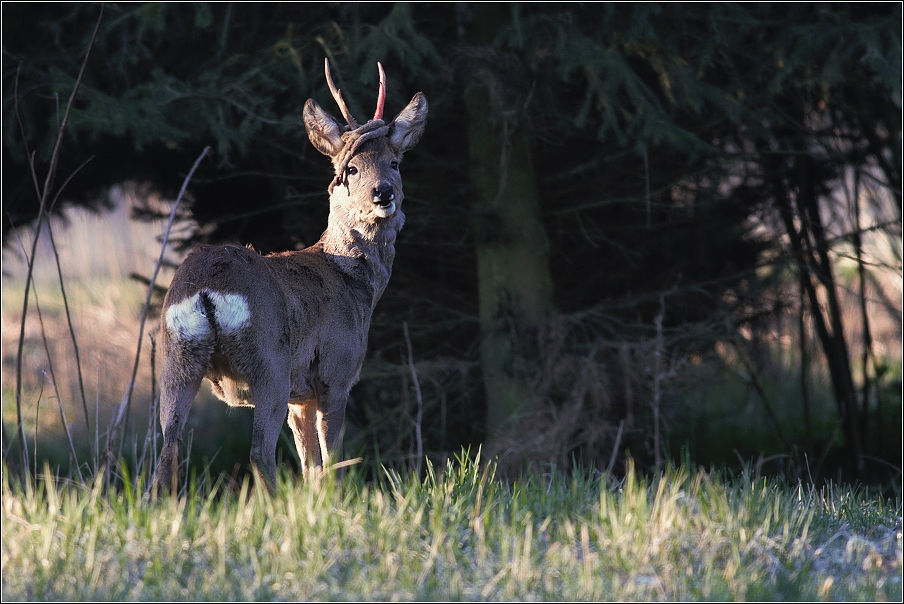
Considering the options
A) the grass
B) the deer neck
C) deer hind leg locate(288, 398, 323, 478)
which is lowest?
the grass

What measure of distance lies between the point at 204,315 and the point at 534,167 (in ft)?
18.0

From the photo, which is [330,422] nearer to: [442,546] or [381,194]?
[381,194]

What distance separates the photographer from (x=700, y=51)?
318 inches

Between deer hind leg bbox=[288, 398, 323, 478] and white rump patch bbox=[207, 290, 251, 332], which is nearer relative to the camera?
white rump patch bbox=[207, 290, 251, 332]

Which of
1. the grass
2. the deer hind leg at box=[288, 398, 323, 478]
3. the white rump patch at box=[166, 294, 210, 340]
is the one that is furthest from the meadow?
the deer hind leg at box=[288, 398, 323, 478]

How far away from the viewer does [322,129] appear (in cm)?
552

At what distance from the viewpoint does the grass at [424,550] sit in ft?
11.3

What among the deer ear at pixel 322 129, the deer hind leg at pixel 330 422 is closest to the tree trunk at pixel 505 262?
the deer ear at pixel 322 129

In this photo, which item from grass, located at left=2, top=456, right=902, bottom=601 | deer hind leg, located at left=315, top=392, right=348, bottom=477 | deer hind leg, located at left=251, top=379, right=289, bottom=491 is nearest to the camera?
grass, located at left=2, top=456, right=902, bottom=601

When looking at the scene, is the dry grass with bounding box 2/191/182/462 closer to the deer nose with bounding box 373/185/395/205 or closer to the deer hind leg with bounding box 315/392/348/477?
the deer nose with bounding box 373/185/395/205

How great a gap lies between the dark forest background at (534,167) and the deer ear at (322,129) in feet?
6.55

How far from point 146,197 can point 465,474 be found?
7.44 meters

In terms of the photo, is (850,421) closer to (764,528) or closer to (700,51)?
(700,51)

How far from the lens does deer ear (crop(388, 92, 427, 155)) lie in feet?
18.6
